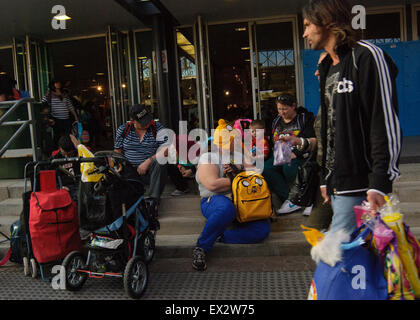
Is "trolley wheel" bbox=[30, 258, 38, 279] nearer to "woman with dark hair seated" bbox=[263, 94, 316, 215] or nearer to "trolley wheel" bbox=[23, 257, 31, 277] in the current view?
"trolley wheel" bbox=[23, 257, 31, 277]

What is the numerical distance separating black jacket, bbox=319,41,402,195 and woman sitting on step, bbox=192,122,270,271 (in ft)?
6.55

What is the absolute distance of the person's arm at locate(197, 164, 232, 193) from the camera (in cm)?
418

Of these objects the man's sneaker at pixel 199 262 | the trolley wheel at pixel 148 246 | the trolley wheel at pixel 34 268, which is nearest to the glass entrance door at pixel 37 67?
the trolley wheel at pixel 34 268

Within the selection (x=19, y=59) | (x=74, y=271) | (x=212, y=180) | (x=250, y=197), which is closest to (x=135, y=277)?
(x=74, y=271)

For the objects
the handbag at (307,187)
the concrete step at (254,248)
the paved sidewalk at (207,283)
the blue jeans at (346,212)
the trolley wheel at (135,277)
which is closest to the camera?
the blue jeans at (346,212)

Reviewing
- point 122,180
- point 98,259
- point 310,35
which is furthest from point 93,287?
point 310,35

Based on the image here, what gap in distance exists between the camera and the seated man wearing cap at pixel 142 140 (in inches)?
214

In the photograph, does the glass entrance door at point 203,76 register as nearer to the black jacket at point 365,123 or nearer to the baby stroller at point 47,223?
the baby stroller at point 47,223

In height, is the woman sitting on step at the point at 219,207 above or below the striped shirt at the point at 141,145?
below

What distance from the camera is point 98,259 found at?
358 cm

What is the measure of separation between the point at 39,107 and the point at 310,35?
→ 5536 mm

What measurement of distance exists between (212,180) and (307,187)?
1552 millimetres

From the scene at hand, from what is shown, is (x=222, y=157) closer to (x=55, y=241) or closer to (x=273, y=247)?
(x=273, y=247)
